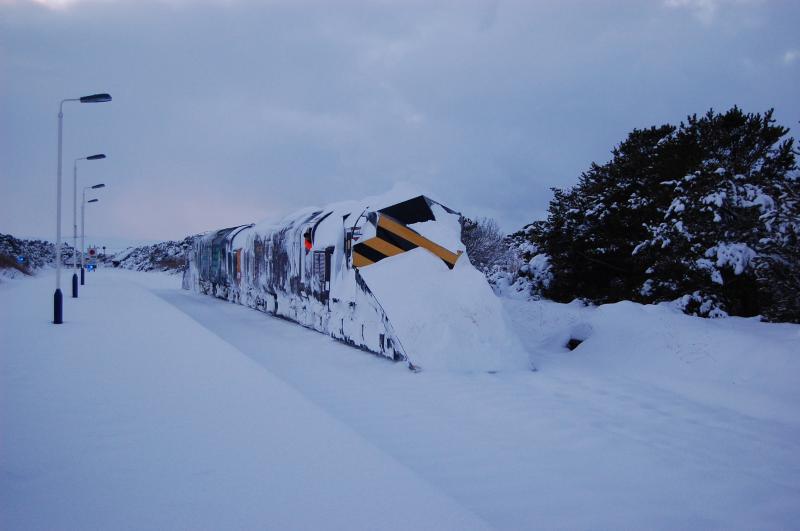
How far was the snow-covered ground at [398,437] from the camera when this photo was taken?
317 cm

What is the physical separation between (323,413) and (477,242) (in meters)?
26.4

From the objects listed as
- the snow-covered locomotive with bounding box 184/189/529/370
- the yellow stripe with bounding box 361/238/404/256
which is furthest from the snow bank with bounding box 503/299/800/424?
the yellow stripe with bounding box 361/238/404/256

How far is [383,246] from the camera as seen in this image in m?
9.34

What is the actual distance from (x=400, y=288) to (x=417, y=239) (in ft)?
3.82

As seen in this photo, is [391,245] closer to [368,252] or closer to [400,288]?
[368,252]

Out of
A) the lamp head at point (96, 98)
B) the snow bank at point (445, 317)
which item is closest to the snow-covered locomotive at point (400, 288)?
the snow bank at point (445, 317)

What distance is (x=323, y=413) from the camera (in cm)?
496

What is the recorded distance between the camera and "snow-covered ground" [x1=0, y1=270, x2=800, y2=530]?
317 cm

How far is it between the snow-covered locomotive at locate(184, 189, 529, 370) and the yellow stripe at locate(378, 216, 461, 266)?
0.06 ft

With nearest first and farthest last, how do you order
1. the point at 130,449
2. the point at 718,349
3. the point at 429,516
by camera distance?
the point at 429,516, the point at 130,449, the point at 718,349

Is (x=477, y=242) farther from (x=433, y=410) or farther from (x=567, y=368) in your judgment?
(x=433, y=410)

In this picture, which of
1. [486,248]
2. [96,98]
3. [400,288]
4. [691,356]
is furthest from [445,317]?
[486,248]

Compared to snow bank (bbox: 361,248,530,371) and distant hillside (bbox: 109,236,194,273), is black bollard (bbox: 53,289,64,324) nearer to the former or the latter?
snow bank (bbox: 361,248,530,371)

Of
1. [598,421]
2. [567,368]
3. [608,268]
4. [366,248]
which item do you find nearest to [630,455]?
[598,421]
